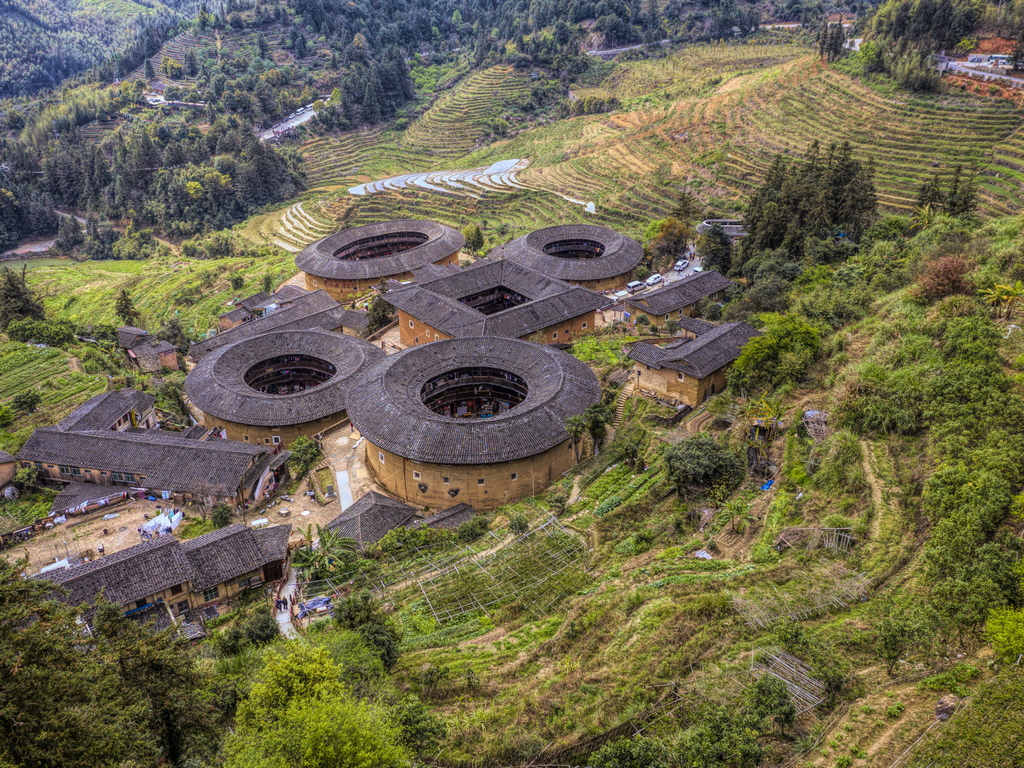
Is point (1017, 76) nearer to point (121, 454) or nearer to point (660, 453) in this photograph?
point (660, 453)

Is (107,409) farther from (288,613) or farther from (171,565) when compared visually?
(288,613)

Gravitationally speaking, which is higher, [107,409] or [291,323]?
[291,323]

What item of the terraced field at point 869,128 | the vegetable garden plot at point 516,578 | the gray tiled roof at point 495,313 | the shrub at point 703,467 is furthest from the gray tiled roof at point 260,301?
the shrub at point 703,467

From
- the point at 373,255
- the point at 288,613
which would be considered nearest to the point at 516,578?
the point at 288,613

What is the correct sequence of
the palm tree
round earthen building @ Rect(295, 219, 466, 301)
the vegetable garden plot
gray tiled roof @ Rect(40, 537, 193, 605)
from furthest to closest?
round earthen building @ Rect(295, 219, 466, 301) < the palm tree < gray tiled roof @ Rect(40, 537, 193, 605) < the vegetable garden plot

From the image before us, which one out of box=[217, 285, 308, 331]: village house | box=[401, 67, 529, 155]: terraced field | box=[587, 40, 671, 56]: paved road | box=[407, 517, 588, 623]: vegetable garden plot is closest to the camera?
box=[407, 517, 588, 623]: vegetable garden plot

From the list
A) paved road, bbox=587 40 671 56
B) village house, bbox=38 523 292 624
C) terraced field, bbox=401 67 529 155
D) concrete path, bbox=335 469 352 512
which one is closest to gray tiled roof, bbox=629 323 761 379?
concrete path, bbox=335 469 352 512

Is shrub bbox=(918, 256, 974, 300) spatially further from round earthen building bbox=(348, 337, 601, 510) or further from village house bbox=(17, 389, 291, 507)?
village house bbox=(17, 389, 291, 507)
